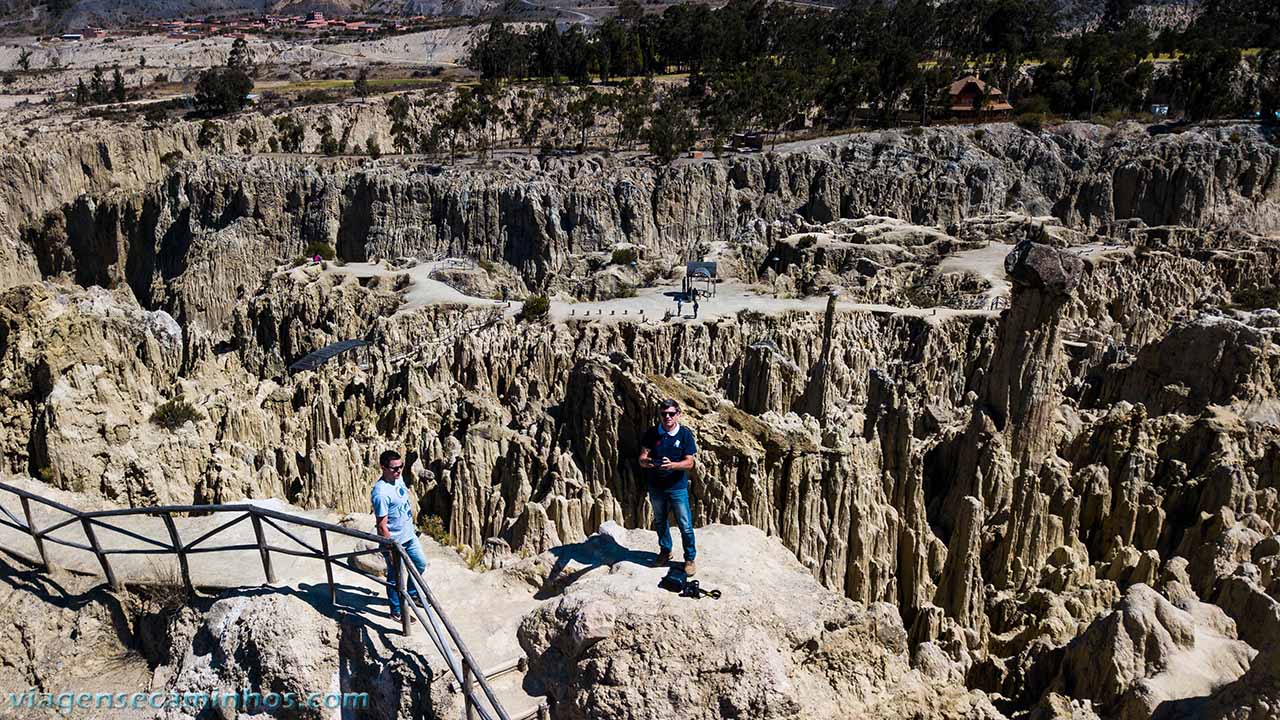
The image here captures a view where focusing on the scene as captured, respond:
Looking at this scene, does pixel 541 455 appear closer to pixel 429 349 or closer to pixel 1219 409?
pixel 429 349

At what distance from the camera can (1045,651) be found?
16453 millimetres

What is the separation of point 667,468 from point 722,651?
8.43ft

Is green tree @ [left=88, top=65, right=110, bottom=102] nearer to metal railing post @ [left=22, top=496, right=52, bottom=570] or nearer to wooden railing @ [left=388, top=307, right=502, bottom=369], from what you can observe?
wooden railing @ [left=388, top=307, right=502, bottom=369]

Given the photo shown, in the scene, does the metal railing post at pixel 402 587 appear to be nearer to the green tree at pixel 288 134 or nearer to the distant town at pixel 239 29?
the green tree at pixel 288 134

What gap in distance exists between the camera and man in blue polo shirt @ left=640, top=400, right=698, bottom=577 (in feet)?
32.9

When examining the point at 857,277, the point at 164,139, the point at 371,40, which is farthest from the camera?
the point at 371,40

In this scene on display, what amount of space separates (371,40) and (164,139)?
94.7m

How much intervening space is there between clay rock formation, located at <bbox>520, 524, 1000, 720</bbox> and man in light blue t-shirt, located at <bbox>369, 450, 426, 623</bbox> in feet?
5.13

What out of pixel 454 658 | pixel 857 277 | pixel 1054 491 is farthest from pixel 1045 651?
pixel 857 277

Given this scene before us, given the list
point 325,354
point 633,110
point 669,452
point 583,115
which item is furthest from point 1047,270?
point 633,110

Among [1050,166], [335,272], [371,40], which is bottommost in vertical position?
[335,272]

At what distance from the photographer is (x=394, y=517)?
386 inches

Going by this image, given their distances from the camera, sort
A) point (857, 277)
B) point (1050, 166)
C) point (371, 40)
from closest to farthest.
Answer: point (857, 277) < point (1050, 166) < point (371, 40)

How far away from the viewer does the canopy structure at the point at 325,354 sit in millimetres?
39594
